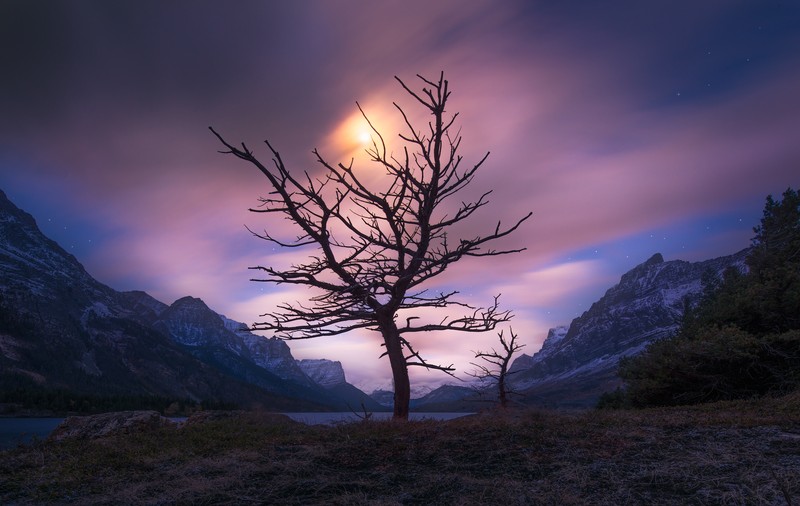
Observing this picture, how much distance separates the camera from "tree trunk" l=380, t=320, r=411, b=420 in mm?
14609

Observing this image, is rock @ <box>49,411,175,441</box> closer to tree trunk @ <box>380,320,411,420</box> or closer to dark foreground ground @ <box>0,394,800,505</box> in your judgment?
dark foreground ground @ <box>0,394,800,505</box>

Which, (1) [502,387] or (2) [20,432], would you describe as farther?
(2) [20,432]

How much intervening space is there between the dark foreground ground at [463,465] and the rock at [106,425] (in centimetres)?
399

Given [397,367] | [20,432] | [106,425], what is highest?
[397,367]

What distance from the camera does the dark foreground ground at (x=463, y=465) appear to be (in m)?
5.91

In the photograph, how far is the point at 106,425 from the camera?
56.4ft

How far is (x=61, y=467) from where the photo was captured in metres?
10.1

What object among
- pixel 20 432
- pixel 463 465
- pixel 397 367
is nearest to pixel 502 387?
pixel 397 367

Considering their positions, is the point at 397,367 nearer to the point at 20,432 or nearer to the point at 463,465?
the point at 463,465

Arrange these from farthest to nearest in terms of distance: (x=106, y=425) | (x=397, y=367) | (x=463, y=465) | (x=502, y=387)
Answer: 1. (x=502, y=387)
2. (x=106, y=425)
3. (x=397, y=367)
4. (x=463, y=465)

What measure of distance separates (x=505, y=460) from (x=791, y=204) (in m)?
47.3

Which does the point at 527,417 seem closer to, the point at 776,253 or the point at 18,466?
the point at 18,466

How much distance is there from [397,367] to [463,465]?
6.91 m

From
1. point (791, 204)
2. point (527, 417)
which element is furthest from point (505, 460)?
point (791, 204)
